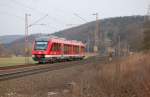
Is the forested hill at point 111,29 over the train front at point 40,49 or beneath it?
over

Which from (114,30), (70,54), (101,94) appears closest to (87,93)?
(101,94)

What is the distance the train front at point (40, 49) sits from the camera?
39.8 metres

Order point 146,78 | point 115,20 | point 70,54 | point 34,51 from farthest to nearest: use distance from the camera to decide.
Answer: point 115,20
point 70,54
point 34,51
point 146,78

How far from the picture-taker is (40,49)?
4038 cm

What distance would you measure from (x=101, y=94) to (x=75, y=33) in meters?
181

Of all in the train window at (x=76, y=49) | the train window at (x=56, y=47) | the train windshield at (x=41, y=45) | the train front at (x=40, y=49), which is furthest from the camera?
the train window at (x=76, y=49)

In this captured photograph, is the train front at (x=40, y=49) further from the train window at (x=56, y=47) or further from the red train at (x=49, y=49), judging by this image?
the train window at (x=56, y=47)

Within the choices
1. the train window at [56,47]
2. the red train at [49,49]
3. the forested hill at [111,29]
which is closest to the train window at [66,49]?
the red train at [49,49]

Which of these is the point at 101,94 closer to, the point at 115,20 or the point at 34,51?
the point at 34,51

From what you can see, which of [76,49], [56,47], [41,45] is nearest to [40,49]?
[41,45]

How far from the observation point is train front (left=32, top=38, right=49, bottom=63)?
39.8 metres

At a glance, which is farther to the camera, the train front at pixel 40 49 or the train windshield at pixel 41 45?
the train windshield at pixel 41 45

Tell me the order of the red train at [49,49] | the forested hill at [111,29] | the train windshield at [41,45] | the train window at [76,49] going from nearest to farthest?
the red train at [49,49] → the train windshield at [41,45] → the train window at [76,49] → the forested hill at [111,29]

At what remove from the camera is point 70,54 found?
50.6m
